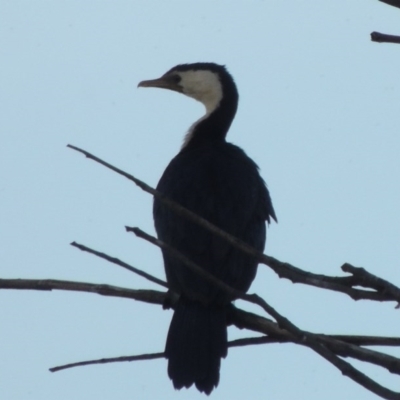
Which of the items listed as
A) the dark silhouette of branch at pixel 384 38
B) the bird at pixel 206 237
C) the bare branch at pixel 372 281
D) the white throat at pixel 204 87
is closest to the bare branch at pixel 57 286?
the bird at pixel 206 237

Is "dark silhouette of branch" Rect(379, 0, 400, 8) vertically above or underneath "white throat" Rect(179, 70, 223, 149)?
underneath

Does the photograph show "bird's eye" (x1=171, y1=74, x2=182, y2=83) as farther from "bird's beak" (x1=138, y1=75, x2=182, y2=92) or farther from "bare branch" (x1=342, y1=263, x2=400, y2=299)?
"bare branch" (x1=342, y1=263, x2=400, y2=299)

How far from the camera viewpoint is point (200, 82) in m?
6.73

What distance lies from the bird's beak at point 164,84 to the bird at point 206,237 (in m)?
0.82

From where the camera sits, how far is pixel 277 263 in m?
2.18

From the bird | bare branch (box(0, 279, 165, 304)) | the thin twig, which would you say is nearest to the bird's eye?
the bird

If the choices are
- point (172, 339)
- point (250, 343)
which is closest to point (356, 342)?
point (250, 343)

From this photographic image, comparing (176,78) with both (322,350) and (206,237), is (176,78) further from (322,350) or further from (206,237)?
(322,350)

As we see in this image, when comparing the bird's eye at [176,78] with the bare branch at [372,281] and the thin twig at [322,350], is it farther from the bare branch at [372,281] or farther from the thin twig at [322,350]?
the bare branch at [372,281]

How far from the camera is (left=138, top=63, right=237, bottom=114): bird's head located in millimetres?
6613

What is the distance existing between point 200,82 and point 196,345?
3081 millimetres

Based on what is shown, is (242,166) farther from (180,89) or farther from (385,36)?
(385,36)

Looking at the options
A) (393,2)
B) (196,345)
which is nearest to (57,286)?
(196,345)

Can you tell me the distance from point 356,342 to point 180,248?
1817 mm
